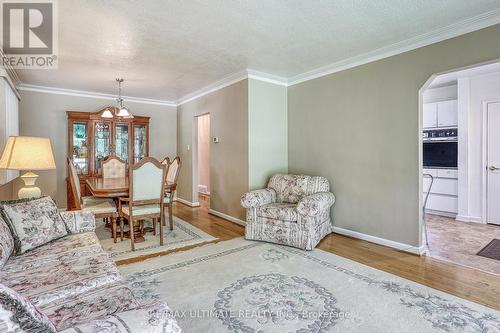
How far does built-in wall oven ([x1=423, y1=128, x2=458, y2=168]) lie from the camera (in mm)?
4746

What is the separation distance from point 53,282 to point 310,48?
323cm

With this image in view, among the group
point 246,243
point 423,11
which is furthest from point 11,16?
point 423,11

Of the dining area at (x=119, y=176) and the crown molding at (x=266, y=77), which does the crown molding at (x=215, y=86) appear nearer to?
the crown molding at (x=266, y=77)

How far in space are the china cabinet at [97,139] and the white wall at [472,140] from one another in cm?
570

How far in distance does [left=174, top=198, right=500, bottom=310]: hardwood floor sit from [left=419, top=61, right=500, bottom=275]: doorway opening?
2.78 feet

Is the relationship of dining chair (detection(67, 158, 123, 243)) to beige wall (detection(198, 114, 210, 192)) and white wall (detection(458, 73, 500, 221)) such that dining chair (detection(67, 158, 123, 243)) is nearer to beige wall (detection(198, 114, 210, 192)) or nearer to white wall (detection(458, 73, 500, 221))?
beige wall (detection(198, 114, 210, 192))

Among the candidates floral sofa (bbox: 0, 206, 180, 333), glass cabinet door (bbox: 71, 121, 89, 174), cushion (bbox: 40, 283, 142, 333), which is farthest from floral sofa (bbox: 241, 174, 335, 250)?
glass cabinet door (bbox: 71, 121, 89, 174)

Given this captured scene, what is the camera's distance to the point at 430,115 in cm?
509

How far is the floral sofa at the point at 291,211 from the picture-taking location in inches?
125

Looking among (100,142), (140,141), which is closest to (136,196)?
(100,142)

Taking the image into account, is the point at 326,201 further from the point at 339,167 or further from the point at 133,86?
the point at 133,86

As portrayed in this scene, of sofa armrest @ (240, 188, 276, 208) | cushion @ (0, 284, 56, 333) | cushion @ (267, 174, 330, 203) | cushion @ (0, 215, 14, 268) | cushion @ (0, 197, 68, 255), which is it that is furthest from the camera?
cushion @ (267, 174, 330, 203)

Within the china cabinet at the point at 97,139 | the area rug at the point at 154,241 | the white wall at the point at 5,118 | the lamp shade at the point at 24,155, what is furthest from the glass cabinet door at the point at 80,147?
the lamp shade at the point at 24,155

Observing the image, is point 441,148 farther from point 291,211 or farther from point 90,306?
point 90,306
